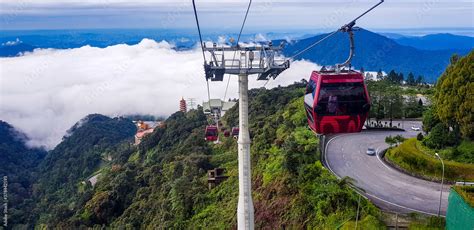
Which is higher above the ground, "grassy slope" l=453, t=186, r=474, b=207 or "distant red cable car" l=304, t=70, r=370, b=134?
"distant red cable car" l=304, t=70, r=370, b=134

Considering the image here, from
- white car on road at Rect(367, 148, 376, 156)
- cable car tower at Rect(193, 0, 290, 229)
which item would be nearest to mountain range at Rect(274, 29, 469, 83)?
white car on road at Rect(367, 148, 376, 156)

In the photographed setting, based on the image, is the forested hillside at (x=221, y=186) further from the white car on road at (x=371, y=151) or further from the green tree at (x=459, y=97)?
the green tree at (x=459, y=97)

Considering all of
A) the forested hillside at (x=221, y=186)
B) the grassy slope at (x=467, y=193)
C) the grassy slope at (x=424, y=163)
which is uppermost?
the grassy slope at (x=467, y=193)

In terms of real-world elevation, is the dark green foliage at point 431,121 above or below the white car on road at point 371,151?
above

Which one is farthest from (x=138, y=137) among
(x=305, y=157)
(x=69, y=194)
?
(x=305, y=157)

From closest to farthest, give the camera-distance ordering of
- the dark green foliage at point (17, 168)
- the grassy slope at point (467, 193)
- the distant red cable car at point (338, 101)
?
the grassy slope at point (467, 193) < the distant red cable car at point (338, 101) < the dark green foliage at point (17, 168)

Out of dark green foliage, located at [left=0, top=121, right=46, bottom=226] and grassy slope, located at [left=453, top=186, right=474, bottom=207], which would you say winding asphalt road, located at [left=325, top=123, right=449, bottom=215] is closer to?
grassy slope, located at [left=453, top=186, right=474, bottom=207]

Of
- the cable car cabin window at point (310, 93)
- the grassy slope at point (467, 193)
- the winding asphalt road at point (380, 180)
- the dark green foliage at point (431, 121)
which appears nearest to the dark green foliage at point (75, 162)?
the winding asphalt road at point (380, 180)

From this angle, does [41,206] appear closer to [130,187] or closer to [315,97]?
[130,187]
